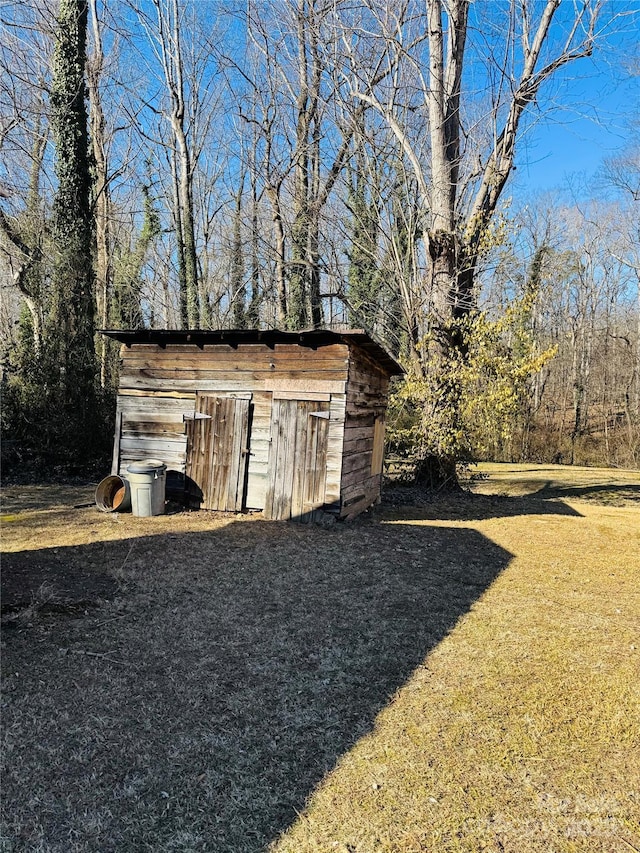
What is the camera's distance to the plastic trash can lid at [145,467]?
9.38 meters

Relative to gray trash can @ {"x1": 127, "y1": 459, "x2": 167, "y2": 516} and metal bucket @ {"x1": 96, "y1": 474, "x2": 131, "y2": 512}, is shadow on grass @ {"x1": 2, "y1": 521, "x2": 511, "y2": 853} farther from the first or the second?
metal bucket @ {"x1": 96, "y1": 474, "x2": 131, "y2": 512}

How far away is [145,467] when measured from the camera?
371 inches

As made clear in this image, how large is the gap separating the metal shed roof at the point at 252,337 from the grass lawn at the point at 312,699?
131 inches

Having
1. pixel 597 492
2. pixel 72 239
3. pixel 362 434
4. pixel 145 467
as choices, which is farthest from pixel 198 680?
pixel 597 492

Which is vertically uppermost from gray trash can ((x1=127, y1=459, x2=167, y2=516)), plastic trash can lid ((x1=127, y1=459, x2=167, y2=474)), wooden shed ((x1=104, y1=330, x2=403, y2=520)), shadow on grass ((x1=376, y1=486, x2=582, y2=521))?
wooden shed ((x1=104, y1=330, x2=403, y2=520))

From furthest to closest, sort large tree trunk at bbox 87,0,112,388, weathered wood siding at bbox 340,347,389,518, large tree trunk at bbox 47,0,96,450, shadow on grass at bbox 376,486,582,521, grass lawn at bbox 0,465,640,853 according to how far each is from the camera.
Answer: large tree trunk at bbox 87,0,112,388
large tree trunk at bbox 47,0,96,450
shadow on grass at bbox 376,486,582,521
weathered wood siding at bbox 340,347,389,518
grass lawn at bbox 0,465,640,853

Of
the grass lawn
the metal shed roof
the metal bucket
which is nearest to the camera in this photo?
the grass lawn

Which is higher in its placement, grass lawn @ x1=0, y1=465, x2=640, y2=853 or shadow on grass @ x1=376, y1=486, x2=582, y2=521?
grass lawn @ x1=0, y1=465, x2=640, y2=853

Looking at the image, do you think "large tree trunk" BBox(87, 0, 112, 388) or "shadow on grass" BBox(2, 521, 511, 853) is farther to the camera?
"large tree trunk" BBox(87, 0, 112, 388)

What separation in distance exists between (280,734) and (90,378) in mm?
13212

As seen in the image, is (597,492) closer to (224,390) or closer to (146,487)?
(224,390)

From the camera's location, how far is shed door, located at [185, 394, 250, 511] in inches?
383

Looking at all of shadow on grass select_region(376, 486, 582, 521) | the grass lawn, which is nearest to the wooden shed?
shadow on grass select_region(376, 486, 582, 521)

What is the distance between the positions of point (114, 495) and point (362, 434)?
462cm
